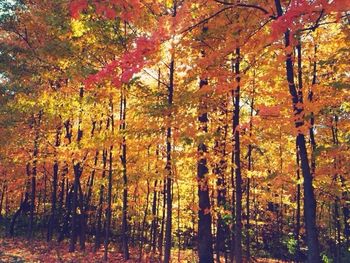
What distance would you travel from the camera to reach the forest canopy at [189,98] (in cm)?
836

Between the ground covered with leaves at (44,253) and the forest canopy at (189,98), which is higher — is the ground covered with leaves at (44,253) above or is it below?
below

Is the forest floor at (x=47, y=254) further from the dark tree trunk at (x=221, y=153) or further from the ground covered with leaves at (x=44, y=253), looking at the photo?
the dark tree trunk at (x=221, y=153)

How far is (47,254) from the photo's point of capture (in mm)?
18406

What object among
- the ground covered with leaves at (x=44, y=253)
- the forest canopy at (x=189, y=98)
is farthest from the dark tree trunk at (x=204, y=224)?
the ground covered with leaves at (x=44, y=253)

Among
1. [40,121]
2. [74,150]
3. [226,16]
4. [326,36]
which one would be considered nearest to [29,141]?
[40,121]

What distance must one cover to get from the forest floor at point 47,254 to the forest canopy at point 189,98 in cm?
22

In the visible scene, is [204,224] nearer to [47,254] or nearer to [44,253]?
[47,254]

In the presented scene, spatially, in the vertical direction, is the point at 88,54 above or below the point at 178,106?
above

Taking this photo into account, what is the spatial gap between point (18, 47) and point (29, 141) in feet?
16.7

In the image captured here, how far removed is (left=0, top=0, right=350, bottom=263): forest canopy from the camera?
27.4ft

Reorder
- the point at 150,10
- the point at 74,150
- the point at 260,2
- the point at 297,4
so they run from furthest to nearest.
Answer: the point at 74,150, the point at 150,10, the point at 260,2, the point at 297,4

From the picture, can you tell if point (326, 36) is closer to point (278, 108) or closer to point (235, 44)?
point (278, 108)

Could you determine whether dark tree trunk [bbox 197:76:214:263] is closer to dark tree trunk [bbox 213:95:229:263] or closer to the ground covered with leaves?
dark tree trunk [bbox 213:95:229:263]

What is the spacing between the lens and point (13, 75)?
20.0m
